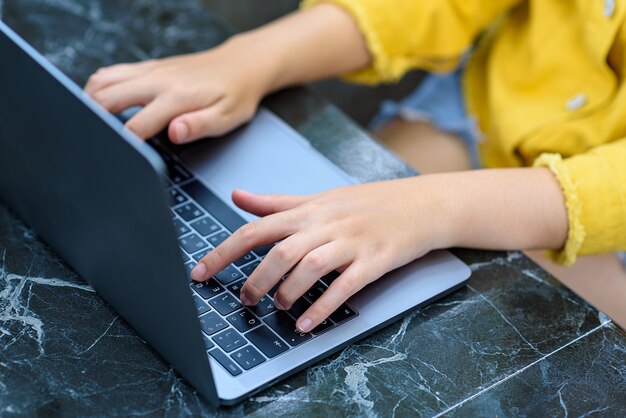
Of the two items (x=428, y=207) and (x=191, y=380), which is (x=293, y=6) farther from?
(x=191, y=380)

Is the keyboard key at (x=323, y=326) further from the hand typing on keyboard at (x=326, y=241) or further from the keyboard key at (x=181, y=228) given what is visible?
the keyboard key at (x=181, y=228)

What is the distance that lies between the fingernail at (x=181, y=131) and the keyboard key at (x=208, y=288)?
0.17 meters

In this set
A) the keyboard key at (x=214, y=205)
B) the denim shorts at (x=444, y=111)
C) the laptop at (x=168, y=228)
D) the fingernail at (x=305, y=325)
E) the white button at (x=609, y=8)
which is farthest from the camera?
the denim shorts at (x=444, y=111)

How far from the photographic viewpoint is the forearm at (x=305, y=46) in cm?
87

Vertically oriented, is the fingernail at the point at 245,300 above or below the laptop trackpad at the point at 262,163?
below

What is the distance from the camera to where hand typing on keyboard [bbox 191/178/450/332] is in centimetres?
64

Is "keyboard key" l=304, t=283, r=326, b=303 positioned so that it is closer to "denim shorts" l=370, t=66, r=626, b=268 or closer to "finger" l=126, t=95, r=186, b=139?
"finger" l=126, t=95, r=186, b=139

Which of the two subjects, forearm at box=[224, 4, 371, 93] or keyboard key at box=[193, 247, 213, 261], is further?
forearm at box=[224, 4, 371, 93]

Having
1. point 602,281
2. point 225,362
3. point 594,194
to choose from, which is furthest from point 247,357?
point 602,281

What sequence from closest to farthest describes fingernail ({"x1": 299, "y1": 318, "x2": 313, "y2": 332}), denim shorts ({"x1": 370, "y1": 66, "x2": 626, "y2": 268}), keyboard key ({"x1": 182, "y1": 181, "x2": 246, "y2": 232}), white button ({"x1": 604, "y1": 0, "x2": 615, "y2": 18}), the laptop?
the laptop → fingernail ({"x1": 299, "y1": 318, "x2": 313, "y2": 332}) → keyboard key ({"x1": 182, "y1": 181, "x2": 246, "y2": 232}) → white button ({"x1": 604, "y1": 0, "x2": 615, "y2": 18}) → denim shorts ({"x1": 370, "y1": 66, "x2": 626, "y2": 268})

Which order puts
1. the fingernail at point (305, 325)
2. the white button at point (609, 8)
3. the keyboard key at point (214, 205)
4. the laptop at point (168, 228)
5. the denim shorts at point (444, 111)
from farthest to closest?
the denim shorts at point (444, 111) → the white button at point (609, 8) → the keyboard key at point (214, 205) → the fingernail at point (305, 325) → the laptop at point (168, 228)

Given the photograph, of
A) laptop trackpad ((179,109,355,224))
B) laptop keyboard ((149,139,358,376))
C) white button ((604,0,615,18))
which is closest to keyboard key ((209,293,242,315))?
laptop keyboard ((149,139,358,376))

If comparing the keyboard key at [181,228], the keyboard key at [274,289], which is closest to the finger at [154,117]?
the keyboard key at [181,228]

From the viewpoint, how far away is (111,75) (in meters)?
0.82
